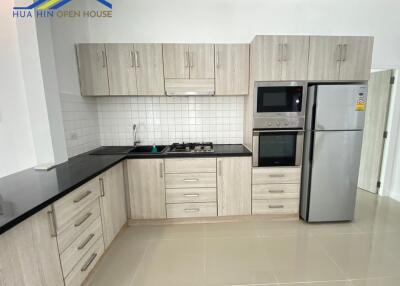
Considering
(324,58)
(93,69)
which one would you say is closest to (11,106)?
(93,69)

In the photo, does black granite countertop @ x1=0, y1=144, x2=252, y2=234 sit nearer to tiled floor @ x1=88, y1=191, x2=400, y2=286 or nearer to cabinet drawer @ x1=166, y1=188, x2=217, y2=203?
cabinet drawer @ x1=166, y1=188, x2=217, y2=203

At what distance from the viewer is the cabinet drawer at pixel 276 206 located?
244 cm

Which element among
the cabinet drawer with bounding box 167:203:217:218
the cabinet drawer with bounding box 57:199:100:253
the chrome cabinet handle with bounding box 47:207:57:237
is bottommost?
the cabinet drawer with bounding box 167:203:217:218

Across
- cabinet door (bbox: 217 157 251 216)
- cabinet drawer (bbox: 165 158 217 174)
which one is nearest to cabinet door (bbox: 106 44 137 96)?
cabinet drawer (bbox: 165 158 217 174)

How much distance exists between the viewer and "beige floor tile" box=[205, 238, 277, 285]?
165cm

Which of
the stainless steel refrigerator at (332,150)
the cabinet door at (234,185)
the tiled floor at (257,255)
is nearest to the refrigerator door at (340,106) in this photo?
the stainless steel refrigerator at (332,150)

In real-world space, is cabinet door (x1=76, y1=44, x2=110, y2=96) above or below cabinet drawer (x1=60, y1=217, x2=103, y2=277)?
above

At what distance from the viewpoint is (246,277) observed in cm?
166

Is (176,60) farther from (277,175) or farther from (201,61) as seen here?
(277,175)

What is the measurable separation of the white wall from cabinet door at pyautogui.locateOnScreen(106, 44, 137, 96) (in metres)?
0.85

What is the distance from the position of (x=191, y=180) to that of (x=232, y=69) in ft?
4.84

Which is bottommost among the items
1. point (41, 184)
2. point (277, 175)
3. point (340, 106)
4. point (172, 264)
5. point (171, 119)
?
point (172, 264)

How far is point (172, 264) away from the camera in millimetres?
1822

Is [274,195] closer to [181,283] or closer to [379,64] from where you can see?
[181,283]
